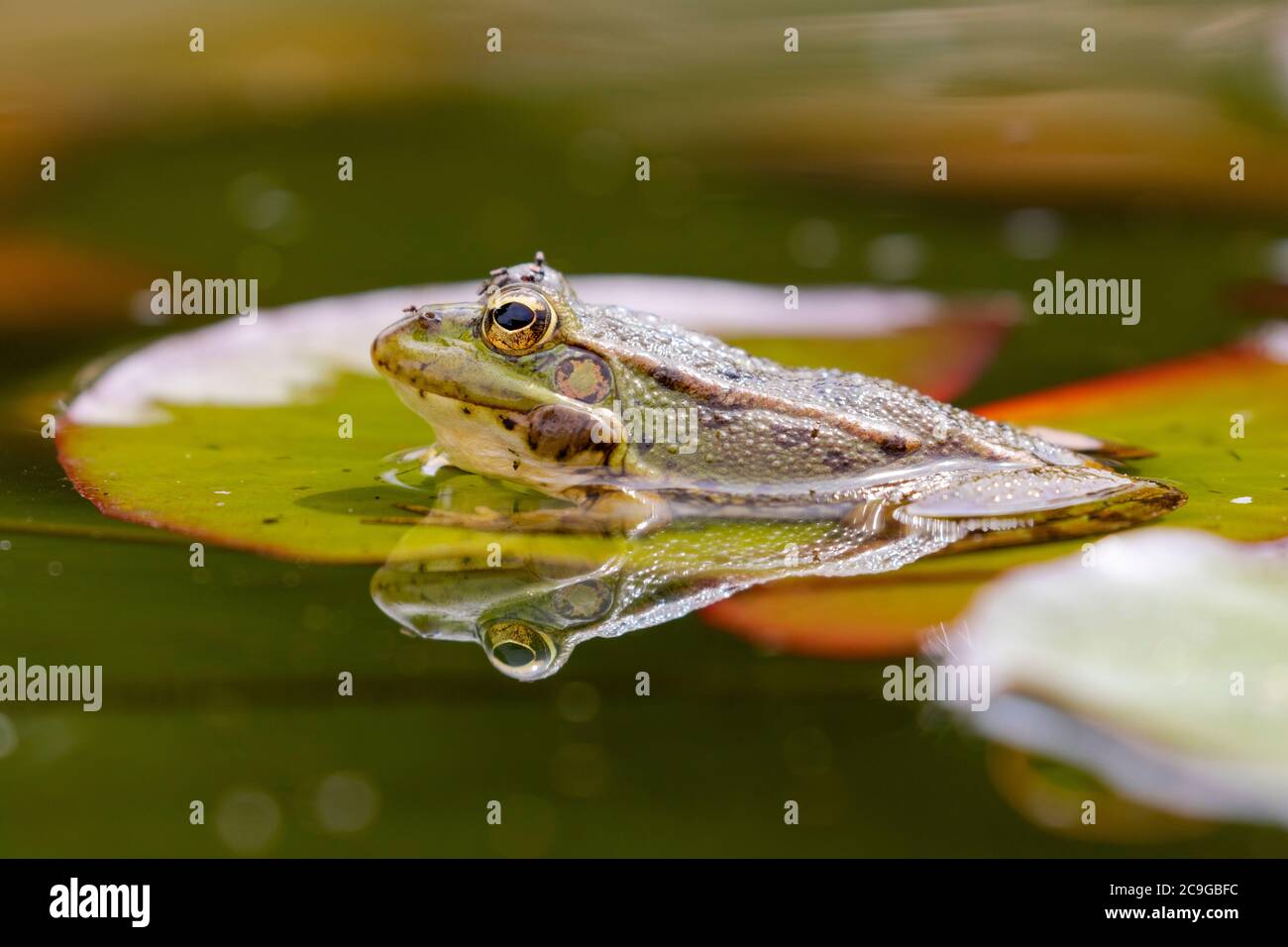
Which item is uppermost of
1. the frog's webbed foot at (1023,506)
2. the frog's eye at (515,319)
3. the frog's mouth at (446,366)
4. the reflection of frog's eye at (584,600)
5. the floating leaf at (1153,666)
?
the frog's eye at (515,319)

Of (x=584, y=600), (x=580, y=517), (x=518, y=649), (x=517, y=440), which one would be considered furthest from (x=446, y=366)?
(x=518, y=649)

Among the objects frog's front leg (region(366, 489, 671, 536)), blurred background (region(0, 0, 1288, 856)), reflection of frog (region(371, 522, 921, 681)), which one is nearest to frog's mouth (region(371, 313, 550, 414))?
frog's front leg (region(366, 489, 671, 536))

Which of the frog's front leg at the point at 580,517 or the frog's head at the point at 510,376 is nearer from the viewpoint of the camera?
the frog's front leg at the point at 580,517

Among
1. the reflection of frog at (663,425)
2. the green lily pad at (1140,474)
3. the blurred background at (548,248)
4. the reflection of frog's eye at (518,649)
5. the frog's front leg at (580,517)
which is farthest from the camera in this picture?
the reflection of frog at (663,425)

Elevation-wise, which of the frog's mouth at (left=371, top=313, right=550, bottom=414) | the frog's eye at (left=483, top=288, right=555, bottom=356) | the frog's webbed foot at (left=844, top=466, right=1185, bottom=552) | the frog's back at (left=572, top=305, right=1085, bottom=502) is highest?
the frog's eye at (left=483, top=288, right=555, bottom=356)

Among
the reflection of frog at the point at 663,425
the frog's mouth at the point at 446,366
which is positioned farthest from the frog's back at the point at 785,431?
the frog's mouth at the point at 446,366

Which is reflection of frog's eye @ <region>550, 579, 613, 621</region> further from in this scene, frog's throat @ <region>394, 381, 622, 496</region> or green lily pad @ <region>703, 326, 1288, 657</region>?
frog's throat @ <region>394, 381, 622, 496</region>

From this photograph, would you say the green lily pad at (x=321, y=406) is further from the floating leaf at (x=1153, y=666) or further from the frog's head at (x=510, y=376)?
the floating leaf at (x=1153, y=666)

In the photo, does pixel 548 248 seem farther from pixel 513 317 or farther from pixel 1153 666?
pixel 1153 666
